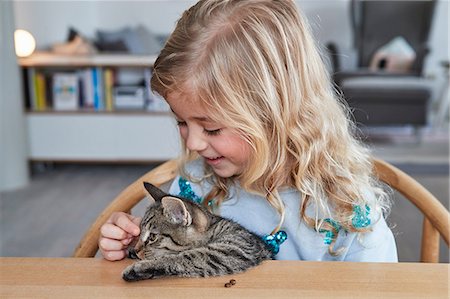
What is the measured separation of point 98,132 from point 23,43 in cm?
78

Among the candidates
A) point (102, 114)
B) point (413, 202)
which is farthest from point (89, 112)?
point (413, 202)

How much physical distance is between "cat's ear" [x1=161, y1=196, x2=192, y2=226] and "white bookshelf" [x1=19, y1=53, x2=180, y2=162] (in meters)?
2.73

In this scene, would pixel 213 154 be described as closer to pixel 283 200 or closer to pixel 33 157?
pixel 283 200

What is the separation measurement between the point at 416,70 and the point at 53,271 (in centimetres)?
464

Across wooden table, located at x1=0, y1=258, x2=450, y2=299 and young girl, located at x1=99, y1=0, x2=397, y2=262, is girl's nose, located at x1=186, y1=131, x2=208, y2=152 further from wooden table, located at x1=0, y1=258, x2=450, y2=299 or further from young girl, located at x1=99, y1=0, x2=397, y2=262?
wooden table, located at x1=0, y1=258, x2=450, y2=299

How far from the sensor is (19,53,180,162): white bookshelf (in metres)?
3.59

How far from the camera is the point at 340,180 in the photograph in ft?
3.18

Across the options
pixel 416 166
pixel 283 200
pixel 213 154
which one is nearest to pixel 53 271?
pixel 213 154

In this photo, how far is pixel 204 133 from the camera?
906 mm

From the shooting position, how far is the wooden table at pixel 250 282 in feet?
2.16

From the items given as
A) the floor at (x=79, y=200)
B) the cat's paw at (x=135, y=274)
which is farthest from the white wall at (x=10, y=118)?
the cat's paw at (x=135, y=274)

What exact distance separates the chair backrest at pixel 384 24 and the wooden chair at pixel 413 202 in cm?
443

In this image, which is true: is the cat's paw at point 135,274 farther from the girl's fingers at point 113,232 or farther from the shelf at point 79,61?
the shelf at point 79,61

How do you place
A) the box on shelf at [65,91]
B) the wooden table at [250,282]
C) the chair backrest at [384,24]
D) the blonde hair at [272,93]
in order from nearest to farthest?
1. the wooden table at [250,282]
2. the blonde hair at [272,93]
3. the box on shelf at [65,91]
4. the chair backrest at [384,24]
